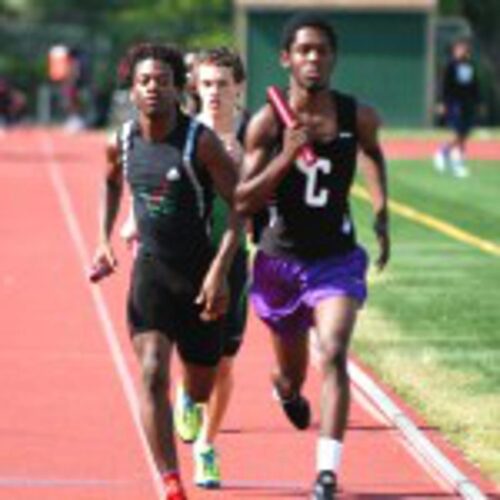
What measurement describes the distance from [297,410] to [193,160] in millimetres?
2250

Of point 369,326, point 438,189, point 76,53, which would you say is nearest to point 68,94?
point 76,53

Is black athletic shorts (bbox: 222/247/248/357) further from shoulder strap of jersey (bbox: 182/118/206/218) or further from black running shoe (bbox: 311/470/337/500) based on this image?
black running shoe (bbox: 311/470/337/500)

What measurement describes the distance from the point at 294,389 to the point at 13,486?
170 centimetres

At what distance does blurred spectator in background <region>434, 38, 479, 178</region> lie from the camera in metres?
39.2

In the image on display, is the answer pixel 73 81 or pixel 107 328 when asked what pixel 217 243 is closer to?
pixel 107 328

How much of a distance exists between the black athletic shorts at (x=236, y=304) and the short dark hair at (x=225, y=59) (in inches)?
36.1

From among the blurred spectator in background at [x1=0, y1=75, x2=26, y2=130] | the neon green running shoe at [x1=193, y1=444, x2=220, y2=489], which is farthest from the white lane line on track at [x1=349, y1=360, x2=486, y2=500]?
the blurred spectator in background at [x1=0, y1=75, x2=26, y2=130]

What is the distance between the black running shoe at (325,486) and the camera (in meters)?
9.63

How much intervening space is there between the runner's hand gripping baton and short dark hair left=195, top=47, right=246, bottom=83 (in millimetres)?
1196

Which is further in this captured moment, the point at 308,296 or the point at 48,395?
the point at 48,395

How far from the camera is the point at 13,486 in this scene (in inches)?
415

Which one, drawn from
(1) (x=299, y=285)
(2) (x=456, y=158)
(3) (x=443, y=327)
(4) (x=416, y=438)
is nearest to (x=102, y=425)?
(4) (x=416, y=438)

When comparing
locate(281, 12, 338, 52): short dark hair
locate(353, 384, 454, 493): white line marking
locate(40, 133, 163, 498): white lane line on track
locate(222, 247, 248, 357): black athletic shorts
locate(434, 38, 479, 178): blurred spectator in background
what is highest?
locate(281, 12, 338, 52): short dark hair

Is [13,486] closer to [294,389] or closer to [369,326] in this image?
[294,389]
